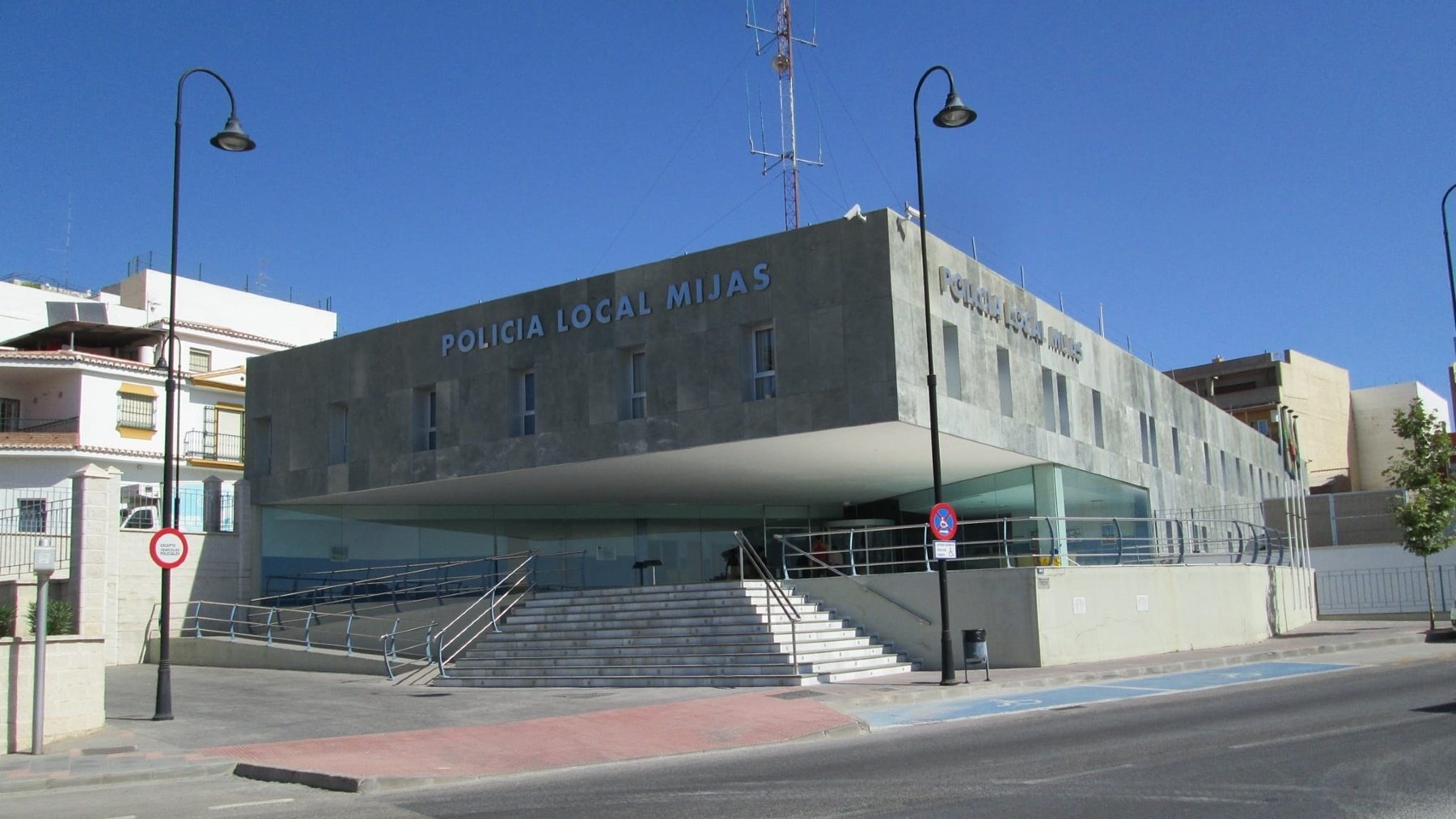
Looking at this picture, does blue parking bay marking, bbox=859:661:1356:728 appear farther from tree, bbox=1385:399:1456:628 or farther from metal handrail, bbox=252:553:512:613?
metal handrail, bbox=252:553:512:613

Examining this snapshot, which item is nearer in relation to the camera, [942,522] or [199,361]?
[942,522]

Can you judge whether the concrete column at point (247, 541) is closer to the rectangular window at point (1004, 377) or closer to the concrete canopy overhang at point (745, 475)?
the concrete canopy overhang at point (745, 475)

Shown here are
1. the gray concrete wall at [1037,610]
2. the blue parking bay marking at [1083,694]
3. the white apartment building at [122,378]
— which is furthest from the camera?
the white apartment building at [122,378]

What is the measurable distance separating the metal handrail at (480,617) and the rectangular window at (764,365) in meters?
7.08

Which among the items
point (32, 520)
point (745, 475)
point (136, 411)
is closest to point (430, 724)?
point (745, 475)

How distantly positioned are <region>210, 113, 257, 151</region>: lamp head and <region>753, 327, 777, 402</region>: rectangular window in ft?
35.1

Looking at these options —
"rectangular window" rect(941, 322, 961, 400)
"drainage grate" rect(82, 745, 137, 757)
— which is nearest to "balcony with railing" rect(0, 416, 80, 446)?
"drainage grate" rect(82, 745, 137, 757)

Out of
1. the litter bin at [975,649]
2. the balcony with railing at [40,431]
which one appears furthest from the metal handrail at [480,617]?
the balcony with railing at [40,431]

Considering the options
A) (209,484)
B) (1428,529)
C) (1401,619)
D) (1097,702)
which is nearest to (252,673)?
(209,484)

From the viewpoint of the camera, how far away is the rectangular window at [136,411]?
4831 cm

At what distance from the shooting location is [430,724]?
17.5m

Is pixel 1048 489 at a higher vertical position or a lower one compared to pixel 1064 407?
lower

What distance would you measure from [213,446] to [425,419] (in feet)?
79.4

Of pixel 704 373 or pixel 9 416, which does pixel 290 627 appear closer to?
pixel 704 373
